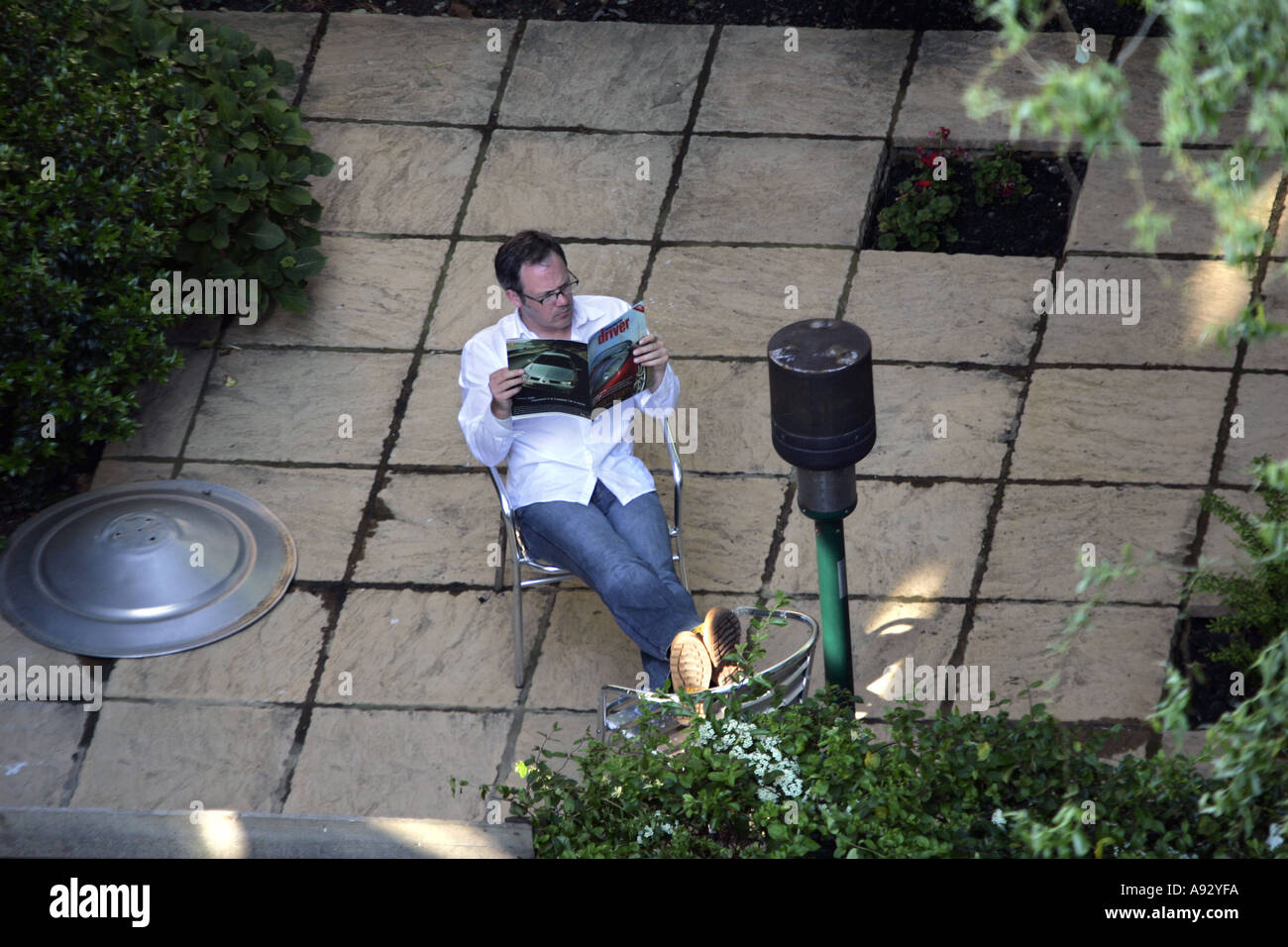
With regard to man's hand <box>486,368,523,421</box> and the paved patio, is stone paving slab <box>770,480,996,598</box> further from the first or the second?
man's hand <box>486,368,523,421</box>

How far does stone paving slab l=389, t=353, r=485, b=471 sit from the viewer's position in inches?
201

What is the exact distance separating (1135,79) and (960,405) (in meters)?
2.16

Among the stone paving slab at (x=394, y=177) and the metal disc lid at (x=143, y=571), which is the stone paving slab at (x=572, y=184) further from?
the metal disc lid at (x=143, y=571)

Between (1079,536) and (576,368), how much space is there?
1.81 meters

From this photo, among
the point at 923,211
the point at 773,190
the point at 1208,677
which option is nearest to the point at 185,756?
the point at 1208,677

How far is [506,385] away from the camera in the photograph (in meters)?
3.98

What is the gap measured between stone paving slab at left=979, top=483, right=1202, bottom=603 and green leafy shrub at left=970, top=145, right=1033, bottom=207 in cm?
153

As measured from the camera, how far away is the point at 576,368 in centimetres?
394

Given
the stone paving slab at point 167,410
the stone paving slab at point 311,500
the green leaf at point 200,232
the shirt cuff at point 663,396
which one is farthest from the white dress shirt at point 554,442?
the green leaf at point 200,232

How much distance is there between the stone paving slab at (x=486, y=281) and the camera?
5496 mm

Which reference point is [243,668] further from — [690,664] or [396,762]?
[690,664]

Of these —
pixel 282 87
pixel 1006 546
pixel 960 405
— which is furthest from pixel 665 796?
pixel 282 87

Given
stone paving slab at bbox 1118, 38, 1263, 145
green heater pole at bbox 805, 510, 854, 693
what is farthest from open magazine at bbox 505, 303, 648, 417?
stone paving slab at bbox 1118, 38, 1263, 145
